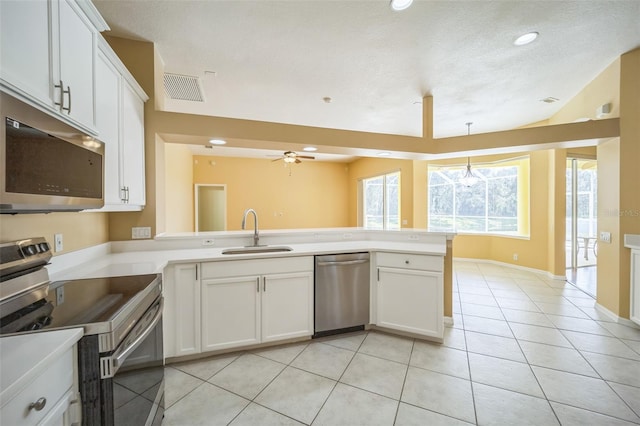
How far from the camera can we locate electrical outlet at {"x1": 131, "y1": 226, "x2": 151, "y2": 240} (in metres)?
2.39

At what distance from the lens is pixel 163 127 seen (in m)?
2.44

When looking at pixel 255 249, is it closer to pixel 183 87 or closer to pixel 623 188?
pixel 183 87

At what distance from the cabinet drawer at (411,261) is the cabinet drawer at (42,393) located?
7.59 ft

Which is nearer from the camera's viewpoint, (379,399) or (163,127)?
(379,399)

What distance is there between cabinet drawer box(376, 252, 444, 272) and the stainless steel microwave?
7.60 ft

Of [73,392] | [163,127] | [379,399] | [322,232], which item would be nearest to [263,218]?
[322,232]

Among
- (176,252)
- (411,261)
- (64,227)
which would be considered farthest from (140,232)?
(411,261)

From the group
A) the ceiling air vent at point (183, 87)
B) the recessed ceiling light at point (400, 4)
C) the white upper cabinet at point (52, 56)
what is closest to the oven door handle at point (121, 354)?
the white upper cabinet at point (52, 56)

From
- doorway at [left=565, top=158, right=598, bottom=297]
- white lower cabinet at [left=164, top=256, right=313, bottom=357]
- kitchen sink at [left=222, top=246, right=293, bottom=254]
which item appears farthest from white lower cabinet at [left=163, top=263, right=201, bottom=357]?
doorway at [left=565, top=158, right=598, bottom=297]

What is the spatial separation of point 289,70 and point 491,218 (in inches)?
219

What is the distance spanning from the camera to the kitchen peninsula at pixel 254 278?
2070 millimetres

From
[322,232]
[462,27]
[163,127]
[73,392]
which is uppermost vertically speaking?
[462,27]

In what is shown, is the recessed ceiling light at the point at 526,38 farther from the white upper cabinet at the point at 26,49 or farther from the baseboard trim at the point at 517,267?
the baseboard trim at the point at 517,267

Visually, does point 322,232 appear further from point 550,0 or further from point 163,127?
point 550,0
